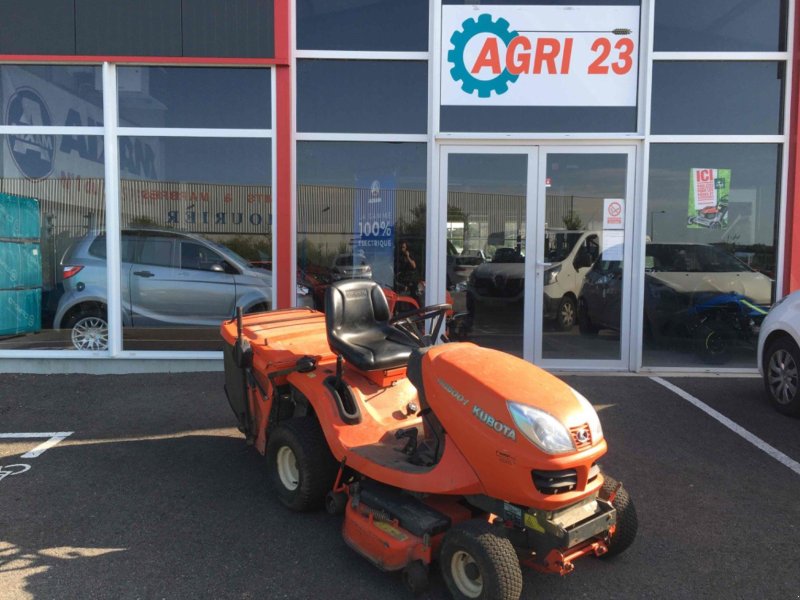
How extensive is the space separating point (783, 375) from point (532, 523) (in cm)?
419

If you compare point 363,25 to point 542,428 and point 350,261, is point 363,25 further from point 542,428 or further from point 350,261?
point 542,428

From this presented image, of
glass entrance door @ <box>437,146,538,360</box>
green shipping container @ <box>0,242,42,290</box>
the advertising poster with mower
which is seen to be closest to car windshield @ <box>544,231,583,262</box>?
glass entrance door @ <box>437,146,538,360</box>

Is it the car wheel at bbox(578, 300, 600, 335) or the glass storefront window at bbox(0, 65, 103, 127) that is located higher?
the glass storefront window at bbox(0, 65, 103, 127)

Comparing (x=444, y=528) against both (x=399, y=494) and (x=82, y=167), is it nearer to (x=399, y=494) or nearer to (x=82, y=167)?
(x=399, y=494)

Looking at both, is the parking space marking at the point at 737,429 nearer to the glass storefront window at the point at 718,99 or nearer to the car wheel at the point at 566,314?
the car wheel at the point at 566,314

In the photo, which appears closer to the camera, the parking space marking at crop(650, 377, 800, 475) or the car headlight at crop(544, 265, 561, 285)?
the parking space marking at crop(650, 377, 800, 475)

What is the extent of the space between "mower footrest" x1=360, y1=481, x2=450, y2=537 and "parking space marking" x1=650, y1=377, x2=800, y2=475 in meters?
2.97

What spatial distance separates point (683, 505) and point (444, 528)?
1849mm

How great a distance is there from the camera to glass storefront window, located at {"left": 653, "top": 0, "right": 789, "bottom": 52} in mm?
7219

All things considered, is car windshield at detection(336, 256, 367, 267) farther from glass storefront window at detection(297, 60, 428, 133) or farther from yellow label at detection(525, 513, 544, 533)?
yellow label at detection(525, 513, 544, 533)

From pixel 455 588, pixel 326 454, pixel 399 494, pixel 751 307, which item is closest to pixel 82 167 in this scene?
pixel 326 454

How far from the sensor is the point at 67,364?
7.29 meters

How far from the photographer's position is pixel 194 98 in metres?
7.28

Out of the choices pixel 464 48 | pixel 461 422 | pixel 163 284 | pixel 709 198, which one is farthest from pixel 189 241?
pixel 709 198
